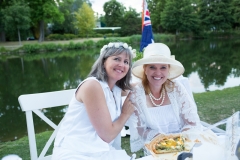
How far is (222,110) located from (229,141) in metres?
4.15

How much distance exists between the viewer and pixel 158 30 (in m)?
41.9

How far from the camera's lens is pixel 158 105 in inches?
78.0

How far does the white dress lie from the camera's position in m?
1.65

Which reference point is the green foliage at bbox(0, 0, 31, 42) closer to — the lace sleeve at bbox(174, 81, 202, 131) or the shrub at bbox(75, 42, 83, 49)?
the shrub at bbox(75, 42, 83, 49)

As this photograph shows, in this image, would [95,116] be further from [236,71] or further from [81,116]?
[236,71]

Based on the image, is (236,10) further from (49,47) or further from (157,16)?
(49,47)

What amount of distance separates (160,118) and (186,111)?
10.1 inches

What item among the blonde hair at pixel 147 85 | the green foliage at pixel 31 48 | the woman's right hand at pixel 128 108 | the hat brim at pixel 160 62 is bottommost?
the green foliage at pixel 31 48

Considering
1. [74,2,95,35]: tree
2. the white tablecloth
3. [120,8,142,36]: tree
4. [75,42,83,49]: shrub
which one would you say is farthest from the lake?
[120,8,142,36]: tree

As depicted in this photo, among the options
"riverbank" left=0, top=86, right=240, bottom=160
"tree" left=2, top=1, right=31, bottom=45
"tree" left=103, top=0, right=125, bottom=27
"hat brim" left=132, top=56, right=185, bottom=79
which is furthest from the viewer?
"tree" left=103, top=0, right=125, bottom=27

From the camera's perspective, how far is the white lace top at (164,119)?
1.94 m

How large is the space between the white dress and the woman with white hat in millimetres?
251

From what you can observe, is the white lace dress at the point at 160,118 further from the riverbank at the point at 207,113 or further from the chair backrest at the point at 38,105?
the riverbank at the point at 207,113

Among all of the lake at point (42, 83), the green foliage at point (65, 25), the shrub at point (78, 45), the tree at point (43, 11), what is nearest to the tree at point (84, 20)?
the green foliage at point (65, 25)
